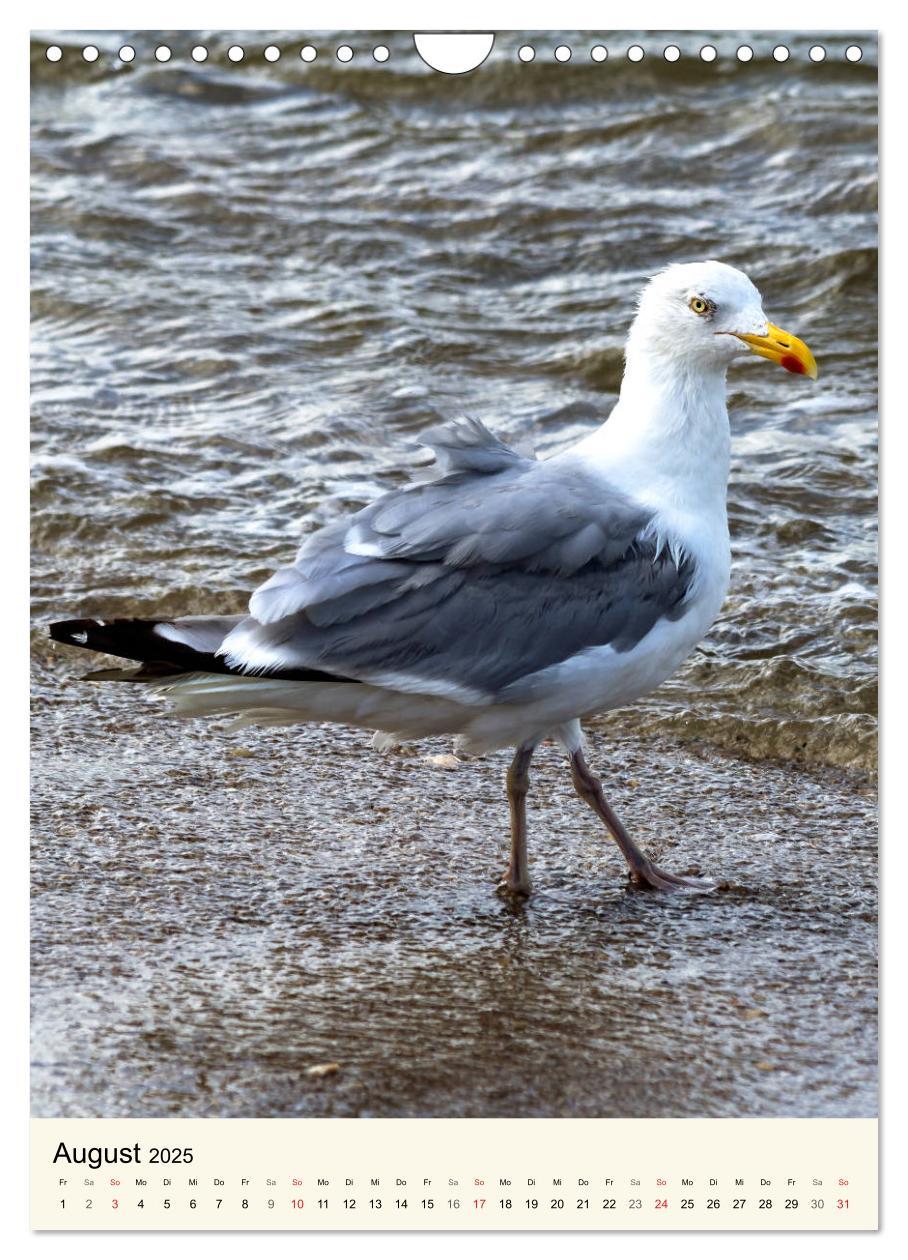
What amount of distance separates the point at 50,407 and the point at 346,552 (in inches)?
137

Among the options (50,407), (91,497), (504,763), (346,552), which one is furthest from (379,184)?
(346,552)

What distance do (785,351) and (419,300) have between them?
4.07m

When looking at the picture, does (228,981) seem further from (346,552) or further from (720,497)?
(720,497)

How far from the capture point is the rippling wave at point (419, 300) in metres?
5.90

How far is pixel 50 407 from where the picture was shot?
7.03 metres

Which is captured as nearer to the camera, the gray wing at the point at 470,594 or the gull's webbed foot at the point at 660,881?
the gray wing at the point at 470,594

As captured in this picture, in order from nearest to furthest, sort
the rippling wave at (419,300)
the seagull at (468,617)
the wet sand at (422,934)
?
1. the wet sand at (422,934)
2. the seagull at (468,617)
3. the rippling wave at (419,300)

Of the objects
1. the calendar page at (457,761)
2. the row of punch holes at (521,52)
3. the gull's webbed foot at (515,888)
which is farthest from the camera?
the gull's webbed foot at (515,888)

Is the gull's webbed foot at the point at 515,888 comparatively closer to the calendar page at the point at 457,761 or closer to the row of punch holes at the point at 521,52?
the calendar page at the point at 457,761

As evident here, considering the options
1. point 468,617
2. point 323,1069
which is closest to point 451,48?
point 468,617

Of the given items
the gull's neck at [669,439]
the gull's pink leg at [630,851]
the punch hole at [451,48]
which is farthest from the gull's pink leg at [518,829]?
the punch hole at [451,48]

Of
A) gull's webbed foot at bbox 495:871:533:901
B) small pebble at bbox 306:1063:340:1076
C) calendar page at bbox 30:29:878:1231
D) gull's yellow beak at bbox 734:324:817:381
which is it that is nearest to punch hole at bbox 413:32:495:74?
calendar page at bbox 30:29:878:1231

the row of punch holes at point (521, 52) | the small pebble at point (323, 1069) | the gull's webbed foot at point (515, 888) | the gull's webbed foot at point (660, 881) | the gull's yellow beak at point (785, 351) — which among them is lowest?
the gull's webbed foot at point (660, 881)
